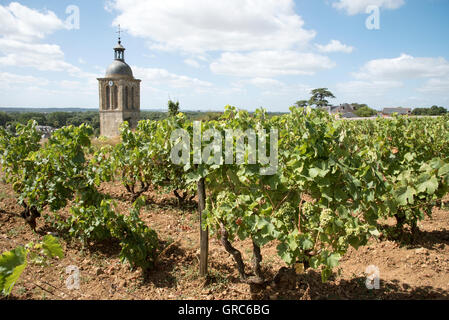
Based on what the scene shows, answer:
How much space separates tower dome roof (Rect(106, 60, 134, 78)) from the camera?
35984 mm

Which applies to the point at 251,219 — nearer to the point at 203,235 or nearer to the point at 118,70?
the point at 203,235

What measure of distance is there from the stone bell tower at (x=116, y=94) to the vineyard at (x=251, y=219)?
3204 centimetres

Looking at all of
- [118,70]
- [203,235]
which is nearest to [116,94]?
[118,70]

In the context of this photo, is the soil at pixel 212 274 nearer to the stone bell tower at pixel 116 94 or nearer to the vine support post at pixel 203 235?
the vine support post at pixel 203 235

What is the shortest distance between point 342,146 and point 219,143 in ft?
3.78

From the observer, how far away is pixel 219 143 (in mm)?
2914

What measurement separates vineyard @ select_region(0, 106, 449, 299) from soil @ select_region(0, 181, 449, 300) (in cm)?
2

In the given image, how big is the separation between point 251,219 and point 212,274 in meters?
1.42

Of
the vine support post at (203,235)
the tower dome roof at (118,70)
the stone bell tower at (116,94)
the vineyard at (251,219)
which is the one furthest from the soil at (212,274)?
the tower dome roof at (118,70)

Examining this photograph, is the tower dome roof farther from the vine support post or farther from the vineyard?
the vine support post

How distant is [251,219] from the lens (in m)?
2.59
